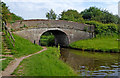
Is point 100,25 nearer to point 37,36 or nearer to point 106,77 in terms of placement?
point 37,36

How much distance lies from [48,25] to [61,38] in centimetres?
495

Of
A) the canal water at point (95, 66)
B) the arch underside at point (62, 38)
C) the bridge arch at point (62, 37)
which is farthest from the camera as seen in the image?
the arch underside at point (62, 38)

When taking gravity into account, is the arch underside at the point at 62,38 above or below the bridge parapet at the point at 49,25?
below

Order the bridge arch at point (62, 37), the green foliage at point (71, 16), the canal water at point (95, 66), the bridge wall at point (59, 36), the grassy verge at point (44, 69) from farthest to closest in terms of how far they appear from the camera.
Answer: the green foliage at point (71, 16)
the bridge arch at point (62, 37)
the bridge wall at point (59, 36)
the canal water at point (95, 66)
the grassy verge at point (44, 69)

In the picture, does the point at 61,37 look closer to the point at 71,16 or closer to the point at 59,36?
the point at 59,36

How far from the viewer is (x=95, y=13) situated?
144 ft

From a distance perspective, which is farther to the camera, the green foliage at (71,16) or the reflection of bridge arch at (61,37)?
the green foliage at (71,16)

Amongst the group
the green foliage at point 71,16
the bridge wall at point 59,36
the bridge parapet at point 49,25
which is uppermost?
the green foliage at point 71,16

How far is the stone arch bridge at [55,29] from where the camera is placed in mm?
19188

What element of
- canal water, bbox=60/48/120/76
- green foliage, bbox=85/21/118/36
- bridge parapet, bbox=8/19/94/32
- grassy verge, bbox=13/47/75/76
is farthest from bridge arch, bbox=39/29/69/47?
grassy verge, bbox=13/47/75/76

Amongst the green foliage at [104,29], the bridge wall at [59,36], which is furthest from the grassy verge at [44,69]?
the green foliage at [104,29]

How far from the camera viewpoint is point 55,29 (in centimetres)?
2181

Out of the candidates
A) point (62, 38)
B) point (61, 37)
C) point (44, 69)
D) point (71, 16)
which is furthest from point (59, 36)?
point (44, 69)

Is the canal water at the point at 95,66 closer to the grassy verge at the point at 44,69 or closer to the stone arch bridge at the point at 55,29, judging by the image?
the grassy verge at the point at 44,69
